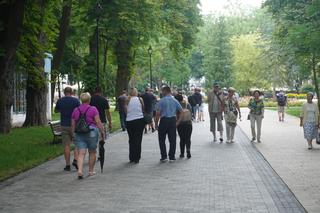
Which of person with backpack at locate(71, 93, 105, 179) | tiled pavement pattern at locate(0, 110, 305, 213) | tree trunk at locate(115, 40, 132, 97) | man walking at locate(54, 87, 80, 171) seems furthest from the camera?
tree trunk at locate(115, 40, 132, 97)

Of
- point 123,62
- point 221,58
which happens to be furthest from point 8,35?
point 221,58

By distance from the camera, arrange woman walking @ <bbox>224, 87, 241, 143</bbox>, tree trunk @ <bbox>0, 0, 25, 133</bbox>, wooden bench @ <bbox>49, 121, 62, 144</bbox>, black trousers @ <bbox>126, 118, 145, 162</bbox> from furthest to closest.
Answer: woman walking @ <bbox>224, 87, 241, 143</bbox>, wooden bench @ <bbox>49, 121, 62, 144</bbox>, tree trunk @ <bbox>0, 0, 25, 133</bbox>, black trousers @ <bbox>126, 118, 145, 162</bbox>

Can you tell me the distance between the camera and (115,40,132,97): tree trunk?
37.5 meters

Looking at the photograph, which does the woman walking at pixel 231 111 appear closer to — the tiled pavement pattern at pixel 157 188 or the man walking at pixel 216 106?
the man walking at pixel 216 106

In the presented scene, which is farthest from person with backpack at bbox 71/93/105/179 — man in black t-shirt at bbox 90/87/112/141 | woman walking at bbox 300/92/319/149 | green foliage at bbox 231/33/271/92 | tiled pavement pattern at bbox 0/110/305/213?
green foliage at bbox 231/33/271/92

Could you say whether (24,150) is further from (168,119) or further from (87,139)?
(87,139)

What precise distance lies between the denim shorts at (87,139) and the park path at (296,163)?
11.7ft

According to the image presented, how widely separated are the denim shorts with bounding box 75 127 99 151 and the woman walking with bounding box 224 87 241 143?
8.29 metres

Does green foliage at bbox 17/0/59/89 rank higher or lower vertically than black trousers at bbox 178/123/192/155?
higher

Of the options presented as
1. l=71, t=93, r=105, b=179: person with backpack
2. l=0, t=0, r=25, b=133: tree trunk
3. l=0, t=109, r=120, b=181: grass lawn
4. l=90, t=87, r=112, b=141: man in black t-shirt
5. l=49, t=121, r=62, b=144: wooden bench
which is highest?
l=0, t=0, r=25, b=133: tree trunk

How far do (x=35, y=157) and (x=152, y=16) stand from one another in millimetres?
15990

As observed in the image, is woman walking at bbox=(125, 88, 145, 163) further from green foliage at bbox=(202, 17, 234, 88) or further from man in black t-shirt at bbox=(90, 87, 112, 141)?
green foliage at bbox=(202, 17, 234, 88)

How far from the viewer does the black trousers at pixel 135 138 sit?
545 inches

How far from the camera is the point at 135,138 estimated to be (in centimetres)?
Result: 1395
